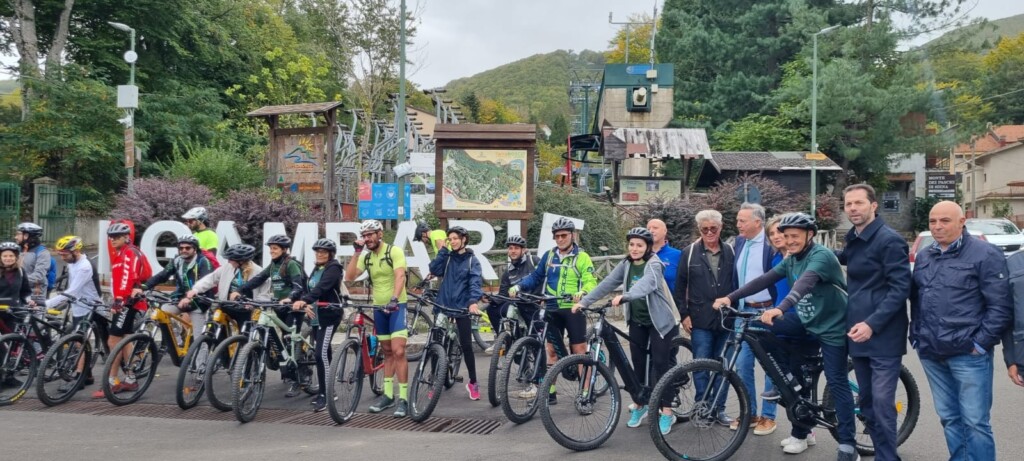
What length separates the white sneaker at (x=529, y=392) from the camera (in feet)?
24.0

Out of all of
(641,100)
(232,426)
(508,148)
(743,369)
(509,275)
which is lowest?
(232,426)

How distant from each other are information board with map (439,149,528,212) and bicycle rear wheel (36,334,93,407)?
7.19 metres

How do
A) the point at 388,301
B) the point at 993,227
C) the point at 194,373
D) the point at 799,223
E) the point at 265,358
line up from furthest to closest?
the point at 993,227
the point at 194,373
the point at 388,301
the point at 265,358
the point at 799,223

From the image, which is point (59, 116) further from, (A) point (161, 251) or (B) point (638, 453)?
(B) point (638, 453)

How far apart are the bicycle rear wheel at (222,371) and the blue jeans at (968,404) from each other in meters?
5.68

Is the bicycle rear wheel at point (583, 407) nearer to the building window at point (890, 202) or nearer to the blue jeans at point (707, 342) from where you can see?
the blue jeans at point (707, 342)

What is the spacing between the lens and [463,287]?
8.51 m

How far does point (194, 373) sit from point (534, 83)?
128417 millimetres

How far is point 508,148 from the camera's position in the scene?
49.1 ft

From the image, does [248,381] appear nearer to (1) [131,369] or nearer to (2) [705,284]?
(1) [131,369]

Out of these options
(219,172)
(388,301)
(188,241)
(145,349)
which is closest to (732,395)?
(388,301)

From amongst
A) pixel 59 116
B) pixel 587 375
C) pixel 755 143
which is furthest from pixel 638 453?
pixel 755 143

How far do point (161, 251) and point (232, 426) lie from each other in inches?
394

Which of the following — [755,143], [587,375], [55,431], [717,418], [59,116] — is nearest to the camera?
[717,418]
